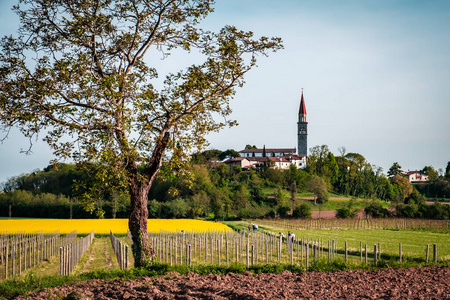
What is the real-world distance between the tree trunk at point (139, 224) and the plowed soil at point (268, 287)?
3467 mm

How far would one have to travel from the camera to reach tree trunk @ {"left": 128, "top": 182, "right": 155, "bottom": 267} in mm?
16484

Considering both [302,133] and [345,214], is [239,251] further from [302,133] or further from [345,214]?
[302,133]

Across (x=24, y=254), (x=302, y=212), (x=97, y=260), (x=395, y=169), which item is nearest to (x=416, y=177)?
(x=395, y=169)

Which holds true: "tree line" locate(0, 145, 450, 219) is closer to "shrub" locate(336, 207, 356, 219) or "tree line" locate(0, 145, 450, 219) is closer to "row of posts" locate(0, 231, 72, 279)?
"shrub" locate(336, 207, 356, 219)

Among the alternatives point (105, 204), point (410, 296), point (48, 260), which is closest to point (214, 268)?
point (410, 296)

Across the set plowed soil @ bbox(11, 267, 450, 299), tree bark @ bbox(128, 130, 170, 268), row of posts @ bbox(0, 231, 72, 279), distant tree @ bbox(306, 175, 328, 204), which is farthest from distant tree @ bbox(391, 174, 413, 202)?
plowed soil @ bbox(11, 267, 450, 299)

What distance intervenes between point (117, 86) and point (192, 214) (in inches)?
2245

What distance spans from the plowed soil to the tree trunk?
3467 millimetres

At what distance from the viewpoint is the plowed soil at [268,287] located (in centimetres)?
1027

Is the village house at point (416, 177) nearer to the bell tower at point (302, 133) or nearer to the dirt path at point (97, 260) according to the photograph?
the bell tower at point (302, 133)

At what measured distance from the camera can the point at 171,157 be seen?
16891mm

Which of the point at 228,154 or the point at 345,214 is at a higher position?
the point at 228,154

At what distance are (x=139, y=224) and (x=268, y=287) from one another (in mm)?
7134

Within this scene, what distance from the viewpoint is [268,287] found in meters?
11.1
